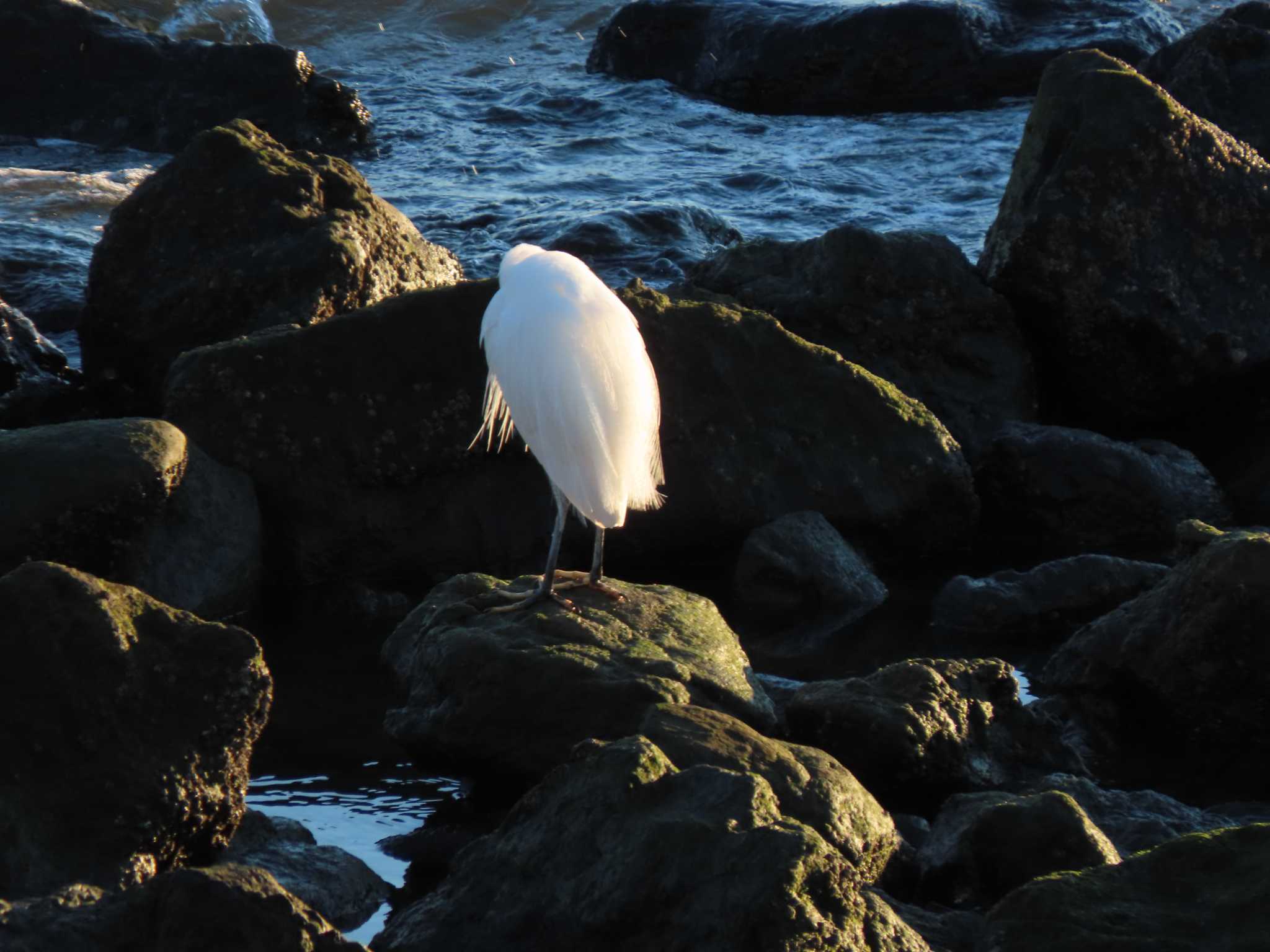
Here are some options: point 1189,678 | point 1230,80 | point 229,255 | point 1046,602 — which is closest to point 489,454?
point 229,255

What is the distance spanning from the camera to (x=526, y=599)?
210 inches

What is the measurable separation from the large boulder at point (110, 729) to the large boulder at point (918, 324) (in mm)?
4635

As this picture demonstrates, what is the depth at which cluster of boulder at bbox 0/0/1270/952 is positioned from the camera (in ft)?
12.0

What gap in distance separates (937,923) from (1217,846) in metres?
0.71

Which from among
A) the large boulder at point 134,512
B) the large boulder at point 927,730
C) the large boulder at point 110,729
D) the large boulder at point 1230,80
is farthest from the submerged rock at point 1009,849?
the large boulder at point 1230,80

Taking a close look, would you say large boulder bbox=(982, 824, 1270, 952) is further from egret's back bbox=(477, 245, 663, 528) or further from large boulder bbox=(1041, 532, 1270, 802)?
egret's back bbox=(477, 245, 663, 528)

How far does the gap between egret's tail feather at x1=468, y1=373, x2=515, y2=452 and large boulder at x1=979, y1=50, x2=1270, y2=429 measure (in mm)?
3113

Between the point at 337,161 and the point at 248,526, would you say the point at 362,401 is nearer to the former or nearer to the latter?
the point at 248,526

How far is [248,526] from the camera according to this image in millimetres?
6426

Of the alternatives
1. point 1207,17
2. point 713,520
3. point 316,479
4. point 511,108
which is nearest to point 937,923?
point 713,520

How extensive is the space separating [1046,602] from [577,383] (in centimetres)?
241

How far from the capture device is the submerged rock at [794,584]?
262 inches

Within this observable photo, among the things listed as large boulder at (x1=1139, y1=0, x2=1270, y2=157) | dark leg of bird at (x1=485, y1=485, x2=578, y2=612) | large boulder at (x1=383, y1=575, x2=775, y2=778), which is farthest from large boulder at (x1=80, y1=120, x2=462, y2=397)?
large boulder at (x1=1139, y1=0, x2=1270, y2=157)

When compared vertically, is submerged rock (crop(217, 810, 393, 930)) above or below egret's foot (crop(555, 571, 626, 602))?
below
